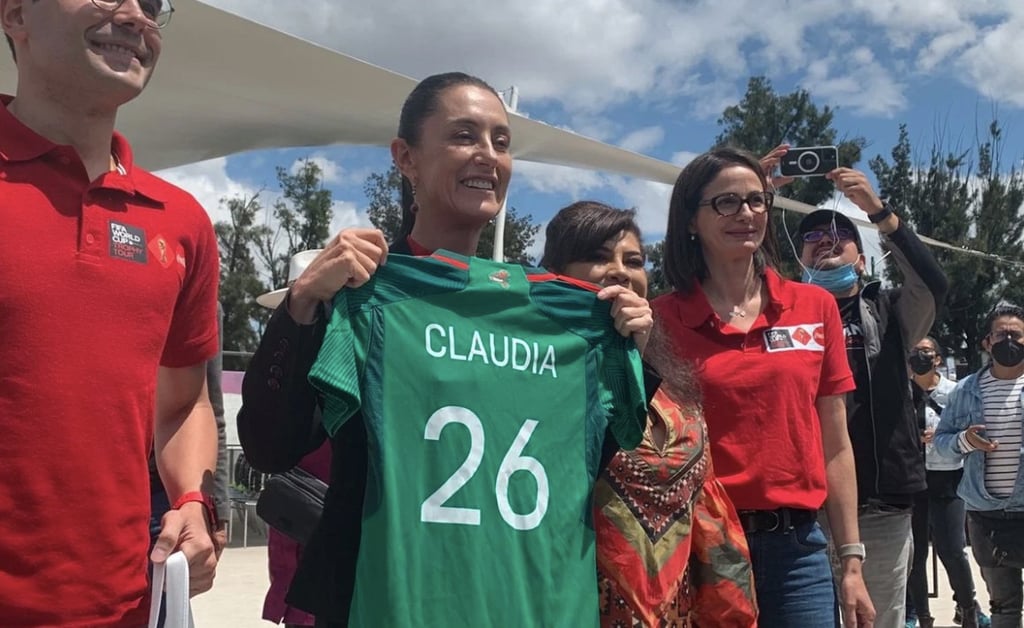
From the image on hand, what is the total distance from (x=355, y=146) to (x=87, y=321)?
1253 cm

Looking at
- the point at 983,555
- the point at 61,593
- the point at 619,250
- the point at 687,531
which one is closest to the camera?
the point at 61,593

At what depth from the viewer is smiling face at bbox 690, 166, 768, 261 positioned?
287 cm

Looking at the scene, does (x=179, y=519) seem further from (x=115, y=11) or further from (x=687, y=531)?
(x=687, y=531)

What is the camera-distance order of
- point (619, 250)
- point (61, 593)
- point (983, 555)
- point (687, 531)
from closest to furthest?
point (61, 593) → point (687, 531) → point (619, 250) → point (983, 555)

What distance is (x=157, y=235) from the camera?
174cm

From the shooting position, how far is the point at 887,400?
11.6ft

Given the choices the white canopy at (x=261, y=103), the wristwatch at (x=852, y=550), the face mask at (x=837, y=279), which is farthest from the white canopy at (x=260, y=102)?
the wristwatch at (x=852, y=550)

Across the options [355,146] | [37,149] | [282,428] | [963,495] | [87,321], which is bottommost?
[963,495]

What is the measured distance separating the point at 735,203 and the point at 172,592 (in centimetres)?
197

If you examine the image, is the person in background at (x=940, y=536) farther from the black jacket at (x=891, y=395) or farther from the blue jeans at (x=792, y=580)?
the blue jeans at (x=792, y=580)

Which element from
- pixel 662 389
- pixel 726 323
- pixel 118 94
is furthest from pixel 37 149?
pixel 726 323

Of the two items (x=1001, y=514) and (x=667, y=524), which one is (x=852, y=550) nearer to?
(x=667, y=524)

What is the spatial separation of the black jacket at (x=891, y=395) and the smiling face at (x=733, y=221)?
90cm

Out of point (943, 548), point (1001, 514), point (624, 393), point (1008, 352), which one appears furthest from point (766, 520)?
point (943, 548)
